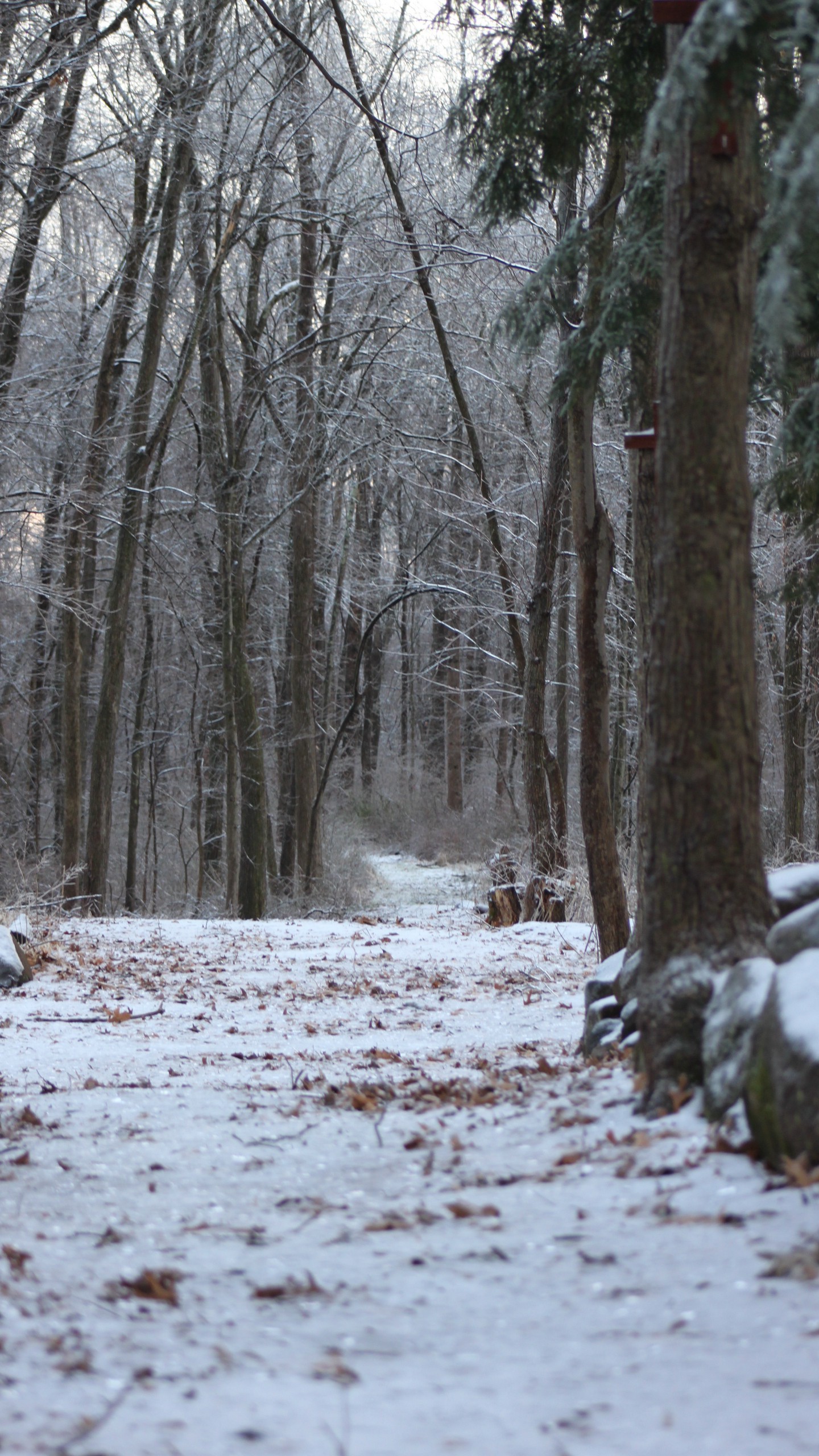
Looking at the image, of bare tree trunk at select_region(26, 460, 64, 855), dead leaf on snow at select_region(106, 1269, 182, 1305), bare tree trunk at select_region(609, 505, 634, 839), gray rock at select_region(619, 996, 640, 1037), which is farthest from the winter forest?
bare tree trunk at select_region(26, 460, 64, 855)

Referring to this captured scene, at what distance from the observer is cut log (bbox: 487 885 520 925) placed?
12.6 metres

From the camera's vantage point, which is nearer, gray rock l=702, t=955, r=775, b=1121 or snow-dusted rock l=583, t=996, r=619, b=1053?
gray rock l=702, t=955, r=775, b=1121

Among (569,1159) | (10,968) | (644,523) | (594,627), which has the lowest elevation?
(10,968)

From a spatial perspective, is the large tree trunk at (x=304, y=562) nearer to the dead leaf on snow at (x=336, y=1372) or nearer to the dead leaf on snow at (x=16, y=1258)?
the dead leaf on snow at (x=16, y=1258)

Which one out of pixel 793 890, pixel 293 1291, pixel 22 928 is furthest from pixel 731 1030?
pixel 22 928

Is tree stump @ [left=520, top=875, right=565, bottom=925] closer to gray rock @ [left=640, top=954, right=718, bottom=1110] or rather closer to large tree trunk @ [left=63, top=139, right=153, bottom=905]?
large tree trunk @ [left=63, top=139, right=153, bottom=905]

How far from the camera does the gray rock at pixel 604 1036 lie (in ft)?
17.5

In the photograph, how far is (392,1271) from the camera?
2953 millimetres

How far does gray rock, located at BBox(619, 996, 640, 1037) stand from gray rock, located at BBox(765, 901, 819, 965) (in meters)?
1.25

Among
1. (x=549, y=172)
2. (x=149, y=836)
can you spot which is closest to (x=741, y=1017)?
(x=549, y=172)

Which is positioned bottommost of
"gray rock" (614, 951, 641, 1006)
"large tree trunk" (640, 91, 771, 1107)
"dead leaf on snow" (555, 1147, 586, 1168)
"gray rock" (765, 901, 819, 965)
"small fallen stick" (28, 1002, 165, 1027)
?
"small fallen stick" (28, 1002, 165, 1027)

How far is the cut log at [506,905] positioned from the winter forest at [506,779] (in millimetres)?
A: 86

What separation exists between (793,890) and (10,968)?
622 cm

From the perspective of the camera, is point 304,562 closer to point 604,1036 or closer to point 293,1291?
point 604,1036
